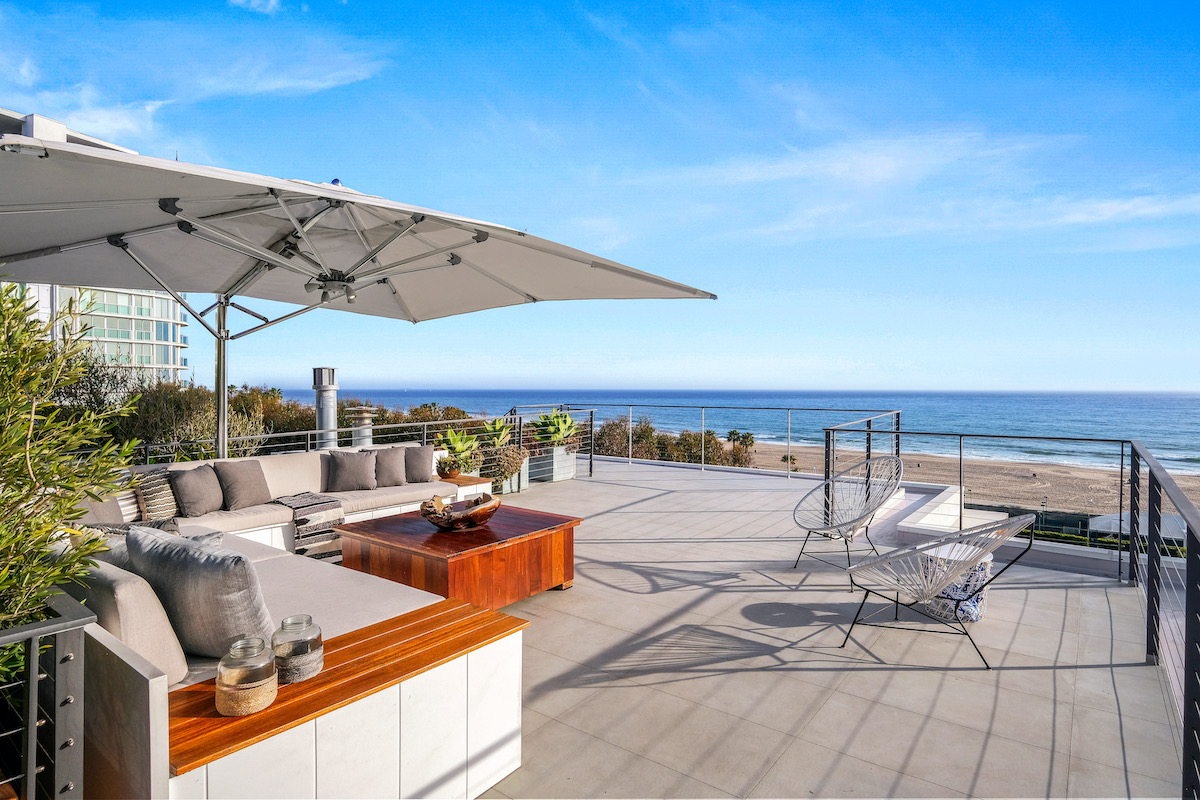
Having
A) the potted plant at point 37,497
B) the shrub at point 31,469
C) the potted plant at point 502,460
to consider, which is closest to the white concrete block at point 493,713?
the potted plant at point 37,497

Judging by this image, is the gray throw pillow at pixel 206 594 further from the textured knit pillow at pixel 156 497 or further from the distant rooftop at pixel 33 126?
the distant rooftop at pixel 33 126

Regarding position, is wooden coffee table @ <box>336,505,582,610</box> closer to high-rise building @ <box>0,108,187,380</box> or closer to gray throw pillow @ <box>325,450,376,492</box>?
gray throw pillow @ <box>325,450,376,492</box>

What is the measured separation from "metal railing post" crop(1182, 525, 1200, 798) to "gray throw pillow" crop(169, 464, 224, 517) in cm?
488

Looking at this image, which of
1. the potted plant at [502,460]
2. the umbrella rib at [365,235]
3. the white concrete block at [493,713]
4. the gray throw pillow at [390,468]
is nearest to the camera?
the white concrete block at [493,713]

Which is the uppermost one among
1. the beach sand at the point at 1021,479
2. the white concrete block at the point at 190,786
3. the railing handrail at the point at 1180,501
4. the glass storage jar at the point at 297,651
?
the railing handrail at the point at 1180,501

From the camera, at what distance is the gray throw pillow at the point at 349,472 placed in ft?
16.6

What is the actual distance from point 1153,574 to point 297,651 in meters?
3.82

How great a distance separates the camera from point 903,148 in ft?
41.7

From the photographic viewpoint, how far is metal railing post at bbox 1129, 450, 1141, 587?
11.9 ft

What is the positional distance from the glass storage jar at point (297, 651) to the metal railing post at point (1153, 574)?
3.61 m

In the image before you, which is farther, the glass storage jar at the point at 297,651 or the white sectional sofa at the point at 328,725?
the glass storage jar at the point at 297,651

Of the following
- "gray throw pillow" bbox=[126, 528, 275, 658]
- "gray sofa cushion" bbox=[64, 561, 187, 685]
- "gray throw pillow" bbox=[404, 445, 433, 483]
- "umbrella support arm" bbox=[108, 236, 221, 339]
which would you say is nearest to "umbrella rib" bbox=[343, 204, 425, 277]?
"umbrella support arm" bbox=[108, 236, 221, 339]

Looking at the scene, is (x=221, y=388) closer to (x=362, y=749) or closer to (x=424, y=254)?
(x=424, y=254)

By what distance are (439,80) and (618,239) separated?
11.4 m
